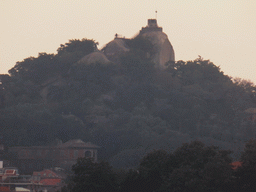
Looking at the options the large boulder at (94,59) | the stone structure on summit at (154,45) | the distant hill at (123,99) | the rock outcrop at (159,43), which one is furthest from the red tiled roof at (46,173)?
the rock outcrop at (159,43)

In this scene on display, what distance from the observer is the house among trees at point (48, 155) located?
424ft

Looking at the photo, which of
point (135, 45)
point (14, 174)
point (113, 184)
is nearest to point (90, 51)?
point (135, 45)

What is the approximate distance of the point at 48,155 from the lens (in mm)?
130125

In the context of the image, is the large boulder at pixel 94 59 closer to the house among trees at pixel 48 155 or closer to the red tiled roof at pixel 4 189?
A: the house among trees at pixel 48 155

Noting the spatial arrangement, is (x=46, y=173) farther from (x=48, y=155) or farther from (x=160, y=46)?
(x=160, y=46)

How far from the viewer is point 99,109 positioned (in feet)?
455

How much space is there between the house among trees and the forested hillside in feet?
4.37

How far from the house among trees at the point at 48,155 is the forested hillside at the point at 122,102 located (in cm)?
133

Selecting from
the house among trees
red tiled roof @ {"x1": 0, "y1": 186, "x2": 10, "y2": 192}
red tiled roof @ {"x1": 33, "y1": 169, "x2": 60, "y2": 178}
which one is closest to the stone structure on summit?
the house among trees

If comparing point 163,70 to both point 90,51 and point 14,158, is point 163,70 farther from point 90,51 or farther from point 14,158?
point 14,158

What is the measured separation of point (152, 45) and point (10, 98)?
2347 centimetres

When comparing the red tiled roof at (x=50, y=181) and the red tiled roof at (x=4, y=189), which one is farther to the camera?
the red tiled roof at (x=50, y=181)

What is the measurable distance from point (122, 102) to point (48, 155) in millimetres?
18414

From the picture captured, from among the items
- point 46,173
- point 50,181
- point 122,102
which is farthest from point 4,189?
point 122,102
